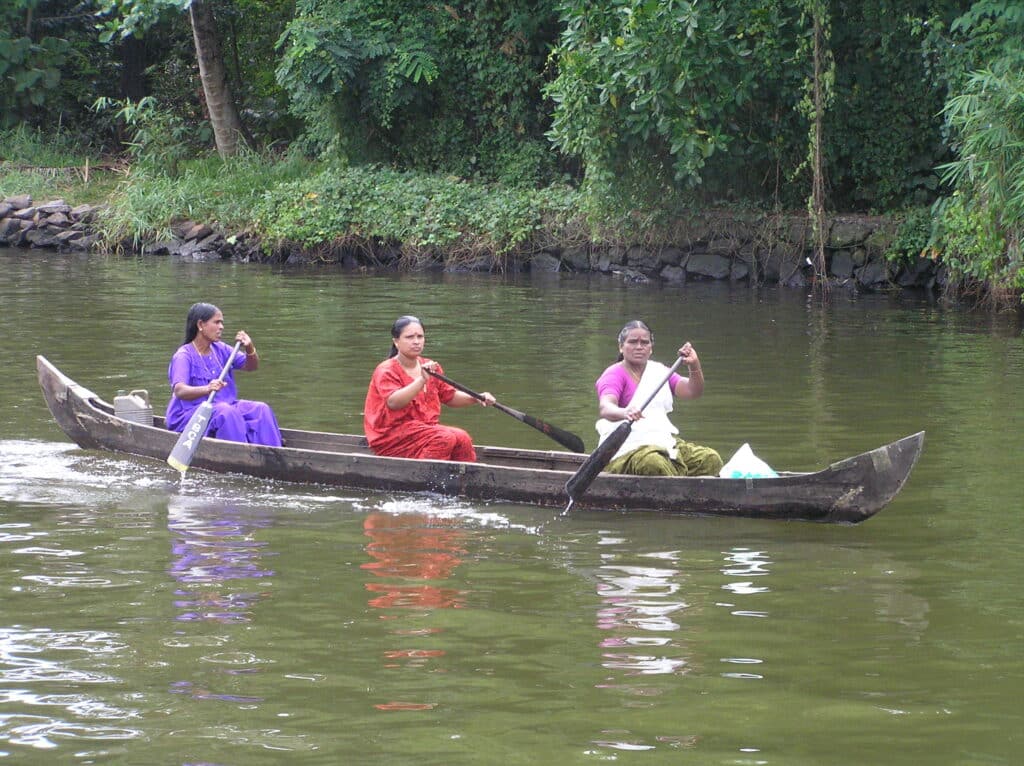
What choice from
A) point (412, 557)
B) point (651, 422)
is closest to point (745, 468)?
point (651, 422)

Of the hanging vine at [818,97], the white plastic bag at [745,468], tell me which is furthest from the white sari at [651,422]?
the hanging vine at [818,97]

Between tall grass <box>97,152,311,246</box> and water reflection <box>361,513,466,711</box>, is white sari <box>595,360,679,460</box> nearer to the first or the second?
water reflection <box>361,513,466,711</box>

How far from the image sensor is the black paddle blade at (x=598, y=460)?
744cm

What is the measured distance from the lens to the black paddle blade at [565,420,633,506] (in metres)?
7.44

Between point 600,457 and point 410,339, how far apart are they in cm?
138

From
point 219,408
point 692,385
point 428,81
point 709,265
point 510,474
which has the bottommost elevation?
point 510,474

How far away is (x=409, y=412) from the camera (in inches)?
333

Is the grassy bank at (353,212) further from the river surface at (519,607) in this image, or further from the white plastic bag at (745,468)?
the white plastic bag at (745,468)

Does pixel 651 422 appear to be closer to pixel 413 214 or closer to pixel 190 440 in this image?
pixel 190 440

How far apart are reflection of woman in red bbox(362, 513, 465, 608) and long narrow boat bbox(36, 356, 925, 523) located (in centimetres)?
49

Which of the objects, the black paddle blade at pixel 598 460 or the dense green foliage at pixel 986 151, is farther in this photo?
the dense green foliage at pixel 986 151

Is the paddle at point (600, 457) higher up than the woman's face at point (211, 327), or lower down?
lower down

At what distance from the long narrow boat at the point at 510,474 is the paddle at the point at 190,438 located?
0.18 meters

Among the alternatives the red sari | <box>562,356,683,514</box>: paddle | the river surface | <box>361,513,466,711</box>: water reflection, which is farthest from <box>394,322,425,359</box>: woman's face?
<box>562,356,683,514</box>: paddle
